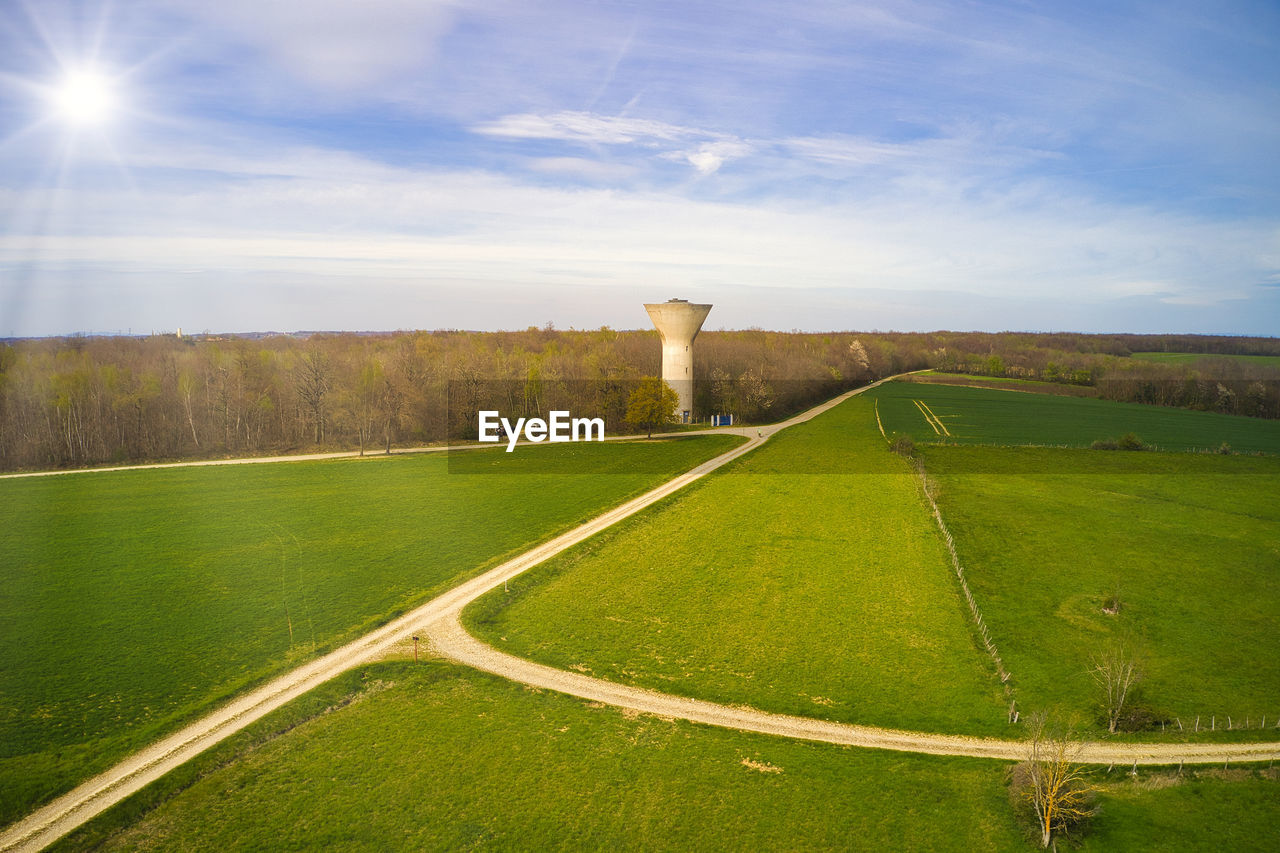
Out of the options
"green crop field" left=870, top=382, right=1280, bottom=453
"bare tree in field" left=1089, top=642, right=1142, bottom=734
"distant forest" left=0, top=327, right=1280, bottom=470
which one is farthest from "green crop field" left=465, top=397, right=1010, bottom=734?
"distant forest" left=0, top=327, right=1280, bottom=470

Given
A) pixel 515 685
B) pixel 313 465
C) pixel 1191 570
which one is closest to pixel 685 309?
pixel 313 465

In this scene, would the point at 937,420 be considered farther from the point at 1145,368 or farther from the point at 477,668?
the point at 477,668

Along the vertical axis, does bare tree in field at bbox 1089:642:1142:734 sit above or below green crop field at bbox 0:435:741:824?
below

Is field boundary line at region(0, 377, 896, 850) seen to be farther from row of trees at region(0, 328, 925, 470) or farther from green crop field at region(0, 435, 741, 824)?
row of trees at region(0, 328, 925, 470)

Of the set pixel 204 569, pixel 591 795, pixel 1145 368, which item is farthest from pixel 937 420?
pixel 204 569

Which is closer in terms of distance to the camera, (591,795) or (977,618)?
(591,795)

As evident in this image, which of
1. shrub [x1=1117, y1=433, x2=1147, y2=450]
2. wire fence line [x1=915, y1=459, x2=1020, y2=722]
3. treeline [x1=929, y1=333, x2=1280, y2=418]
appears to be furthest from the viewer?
treeline [x1=929, y1=333, x2=1280, y2=418]

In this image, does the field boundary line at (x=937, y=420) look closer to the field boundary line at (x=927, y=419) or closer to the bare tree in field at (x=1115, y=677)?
the field boundary line at (x=927, y=419)
